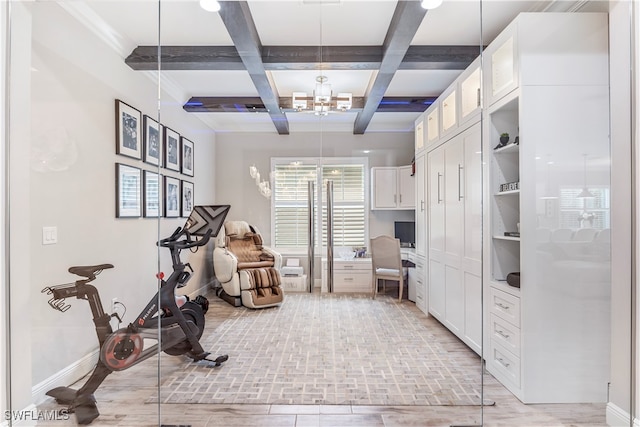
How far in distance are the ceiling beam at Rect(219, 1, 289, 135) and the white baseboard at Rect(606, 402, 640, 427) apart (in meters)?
2.74

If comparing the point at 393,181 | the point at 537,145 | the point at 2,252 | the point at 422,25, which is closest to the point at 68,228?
the point at 2,252

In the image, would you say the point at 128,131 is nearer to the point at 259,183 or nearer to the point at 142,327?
the point at 259,183

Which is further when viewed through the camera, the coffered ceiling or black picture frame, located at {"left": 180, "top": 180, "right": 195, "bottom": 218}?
black picture frame, located at {"left": 180, "top": 180, "right": 195, "bottom": 218}

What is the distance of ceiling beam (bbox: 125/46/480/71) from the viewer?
2.43m

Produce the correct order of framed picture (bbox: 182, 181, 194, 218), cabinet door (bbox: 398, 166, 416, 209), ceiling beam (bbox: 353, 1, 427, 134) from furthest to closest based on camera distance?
1. cabinet door (bbox: 398, 166, 416, 209)
2. framed picture (bbox: 182, 181, 194, 218)
3. ceiling beam (bbox: 353, 1, 427, 134)

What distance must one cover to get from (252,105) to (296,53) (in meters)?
0.56

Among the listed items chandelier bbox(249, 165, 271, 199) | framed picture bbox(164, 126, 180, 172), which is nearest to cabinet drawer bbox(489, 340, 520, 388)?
chandelier bbox(249, 165, 271, 199)

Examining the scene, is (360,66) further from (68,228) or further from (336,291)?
(68,228)

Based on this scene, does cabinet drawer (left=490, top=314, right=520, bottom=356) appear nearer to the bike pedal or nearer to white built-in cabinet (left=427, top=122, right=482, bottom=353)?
white built-in cabinet (left=427, top=122, right=482, bottom=353)

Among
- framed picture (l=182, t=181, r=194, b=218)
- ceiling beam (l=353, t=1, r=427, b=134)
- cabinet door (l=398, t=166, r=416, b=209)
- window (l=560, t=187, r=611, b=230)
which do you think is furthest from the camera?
cabinet door (l=398, t=166, r=416, b=209)

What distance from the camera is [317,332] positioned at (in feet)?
7.77

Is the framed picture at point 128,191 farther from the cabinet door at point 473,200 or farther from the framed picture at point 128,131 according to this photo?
the cabinet door at point 473,200

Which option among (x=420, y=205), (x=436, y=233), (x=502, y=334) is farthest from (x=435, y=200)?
(x=502, y=334)

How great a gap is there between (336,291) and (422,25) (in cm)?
219
